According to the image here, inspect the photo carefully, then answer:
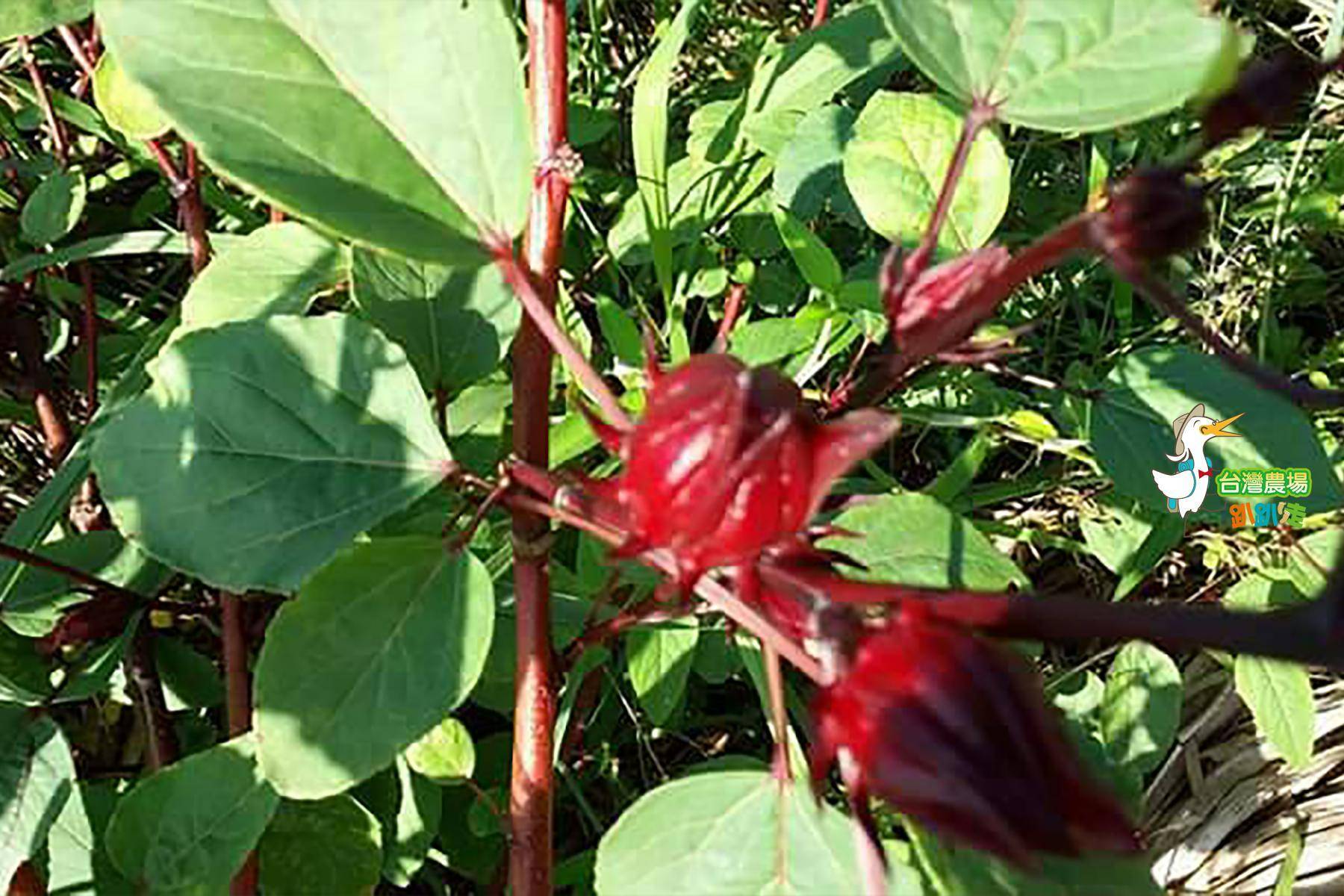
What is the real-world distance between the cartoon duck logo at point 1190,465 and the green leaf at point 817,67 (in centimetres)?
53

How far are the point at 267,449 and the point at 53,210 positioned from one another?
28.5 inches

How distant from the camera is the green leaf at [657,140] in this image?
5.10 feet

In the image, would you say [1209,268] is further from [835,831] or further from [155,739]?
[155,739]

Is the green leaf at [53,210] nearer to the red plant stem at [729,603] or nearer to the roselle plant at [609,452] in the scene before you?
the roselle plant at [609,452]

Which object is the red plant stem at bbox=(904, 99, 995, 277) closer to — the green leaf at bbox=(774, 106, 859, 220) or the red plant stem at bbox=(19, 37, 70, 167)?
the green leaf at bbox=(774, 106, 859, 220)

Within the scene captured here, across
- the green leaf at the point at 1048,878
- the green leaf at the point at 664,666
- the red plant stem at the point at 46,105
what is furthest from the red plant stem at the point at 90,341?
the green leaf at the point at 1048,878

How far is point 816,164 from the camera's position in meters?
1.55

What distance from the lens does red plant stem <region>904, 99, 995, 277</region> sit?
81cm

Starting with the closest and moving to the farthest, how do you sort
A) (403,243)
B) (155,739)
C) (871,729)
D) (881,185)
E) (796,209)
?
1. (871,729)
2. (403,243)
3. (881,185)
4. (155,739)
5. (796,209)

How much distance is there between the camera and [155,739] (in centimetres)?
144

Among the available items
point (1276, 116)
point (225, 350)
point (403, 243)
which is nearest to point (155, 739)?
point (225, 350)

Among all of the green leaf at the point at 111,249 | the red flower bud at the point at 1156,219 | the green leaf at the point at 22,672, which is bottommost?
the green leaf at the point at 22,672

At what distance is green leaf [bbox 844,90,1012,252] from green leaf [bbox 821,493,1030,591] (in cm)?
31

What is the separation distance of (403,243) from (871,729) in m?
0.48
